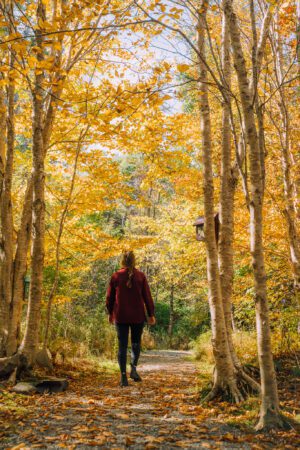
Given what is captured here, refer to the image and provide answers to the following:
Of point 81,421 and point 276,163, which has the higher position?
point 276,163

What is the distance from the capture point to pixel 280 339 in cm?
761

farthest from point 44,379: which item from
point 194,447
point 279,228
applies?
point 279,228

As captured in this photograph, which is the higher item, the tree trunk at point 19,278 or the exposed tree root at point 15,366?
the tree trunk at point 19,278

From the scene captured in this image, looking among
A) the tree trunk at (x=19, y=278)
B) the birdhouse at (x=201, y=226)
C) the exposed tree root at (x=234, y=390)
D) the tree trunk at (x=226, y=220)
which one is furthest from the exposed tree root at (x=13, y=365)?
the birdhouse at (x=201, y=226)

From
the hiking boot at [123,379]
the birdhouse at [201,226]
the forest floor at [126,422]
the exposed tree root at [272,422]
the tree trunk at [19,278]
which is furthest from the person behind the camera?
the tree trunk at [19,278]

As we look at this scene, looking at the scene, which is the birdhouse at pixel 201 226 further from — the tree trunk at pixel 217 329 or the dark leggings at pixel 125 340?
the dark leggings at pixel 125 340

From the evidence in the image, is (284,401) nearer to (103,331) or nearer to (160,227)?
(103,331)

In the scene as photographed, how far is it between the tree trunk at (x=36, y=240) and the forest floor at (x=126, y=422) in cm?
97

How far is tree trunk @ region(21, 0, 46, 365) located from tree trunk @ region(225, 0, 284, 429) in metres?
3.14

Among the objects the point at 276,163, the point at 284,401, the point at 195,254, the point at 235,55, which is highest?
the point at 276,163

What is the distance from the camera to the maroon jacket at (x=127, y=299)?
16.6 feet

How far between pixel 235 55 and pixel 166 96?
0.80m

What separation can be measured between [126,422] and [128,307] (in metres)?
1.90

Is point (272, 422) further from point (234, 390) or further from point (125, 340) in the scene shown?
point (125, 340)
